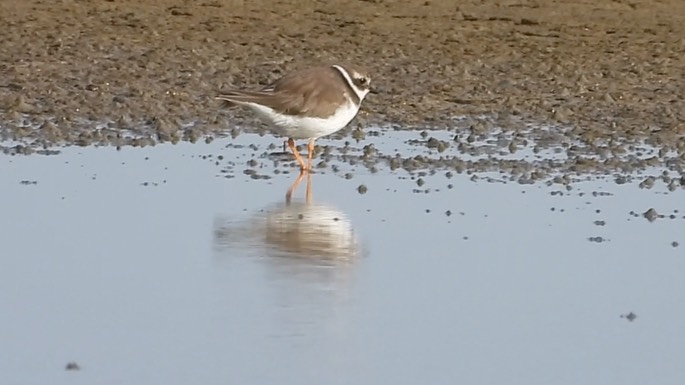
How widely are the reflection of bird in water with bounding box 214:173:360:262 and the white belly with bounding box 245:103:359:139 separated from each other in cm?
112

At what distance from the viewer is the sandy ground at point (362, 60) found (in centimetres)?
1347

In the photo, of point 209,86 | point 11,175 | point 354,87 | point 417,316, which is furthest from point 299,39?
point 417,316

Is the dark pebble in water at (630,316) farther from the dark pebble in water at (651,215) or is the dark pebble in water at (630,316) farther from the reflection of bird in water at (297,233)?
the dark pebble in water at (651,215)

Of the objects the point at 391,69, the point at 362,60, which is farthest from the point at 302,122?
the point at 362,60

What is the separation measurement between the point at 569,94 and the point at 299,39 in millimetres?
3038

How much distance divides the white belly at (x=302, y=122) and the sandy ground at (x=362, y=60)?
1.10 m

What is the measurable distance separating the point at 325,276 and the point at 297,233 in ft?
3.16

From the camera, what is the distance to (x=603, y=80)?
14.8 metres

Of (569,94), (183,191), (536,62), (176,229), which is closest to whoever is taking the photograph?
(176,229)

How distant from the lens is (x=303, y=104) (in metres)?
11.7

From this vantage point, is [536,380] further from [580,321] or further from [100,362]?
[100,362]

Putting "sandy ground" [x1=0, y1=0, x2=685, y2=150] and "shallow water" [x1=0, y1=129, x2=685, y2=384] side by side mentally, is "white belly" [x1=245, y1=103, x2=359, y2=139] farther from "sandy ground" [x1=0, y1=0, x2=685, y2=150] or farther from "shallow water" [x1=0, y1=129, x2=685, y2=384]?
"sandy ground" [x1=0, y1=0, x2=685, y2=150]

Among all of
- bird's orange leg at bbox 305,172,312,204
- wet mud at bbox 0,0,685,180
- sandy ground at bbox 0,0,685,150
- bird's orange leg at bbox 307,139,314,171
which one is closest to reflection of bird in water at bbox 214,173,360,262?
bird's orange leg at bbox 305,172,312,204

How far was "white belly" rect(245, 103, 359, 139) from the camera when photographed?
11.7 meters
